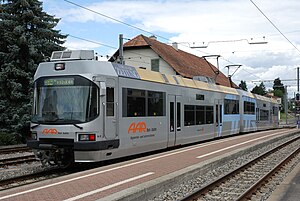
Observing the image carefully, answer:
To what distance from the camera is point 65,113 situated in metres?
11.9

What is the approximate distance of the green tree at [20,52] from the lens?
79.2 ft

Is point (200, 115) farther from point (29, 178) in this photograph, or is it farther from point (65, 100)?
point (29, 178)

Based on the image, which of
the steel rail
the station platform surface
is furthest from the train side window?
the station platform surface

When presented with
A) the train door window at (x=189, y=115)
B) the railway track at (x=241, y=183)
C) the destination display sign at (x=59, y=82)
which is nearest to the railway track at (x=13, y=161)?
the destination display sign at (x=59, y=82)

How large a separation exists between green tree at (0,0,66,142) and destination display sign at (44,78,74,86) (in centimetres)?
1180

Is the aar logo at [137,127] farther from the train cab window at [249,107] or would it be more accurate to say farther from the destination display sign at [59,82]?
the train cab window at [249,107]

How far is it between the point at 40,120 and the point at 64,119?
0.88 metres

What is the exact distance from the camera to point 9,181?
1081cm

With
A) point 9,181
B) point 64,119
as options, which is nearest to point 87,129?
point 64,119

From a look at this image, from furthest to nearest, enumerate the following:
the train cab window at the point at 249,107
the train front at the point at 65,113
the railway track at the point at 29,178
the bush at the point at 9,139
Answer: the train cab window at the point at 249,107 → the bush at the point at 9,139 → the train front at the point at 65,113 → the railway track at the point at 29,178

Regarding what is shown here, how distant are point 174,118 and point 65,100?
A: 5864mm

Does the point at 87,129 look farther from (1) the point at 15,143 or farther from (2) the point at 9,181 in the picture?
(1) the point at 15,143

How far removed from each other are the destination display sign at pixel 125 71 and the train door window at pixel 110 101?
29.4 inches

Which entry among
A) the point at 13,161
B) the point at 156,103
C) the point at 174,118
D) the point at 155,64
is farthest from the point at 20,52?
the point at 155,64
